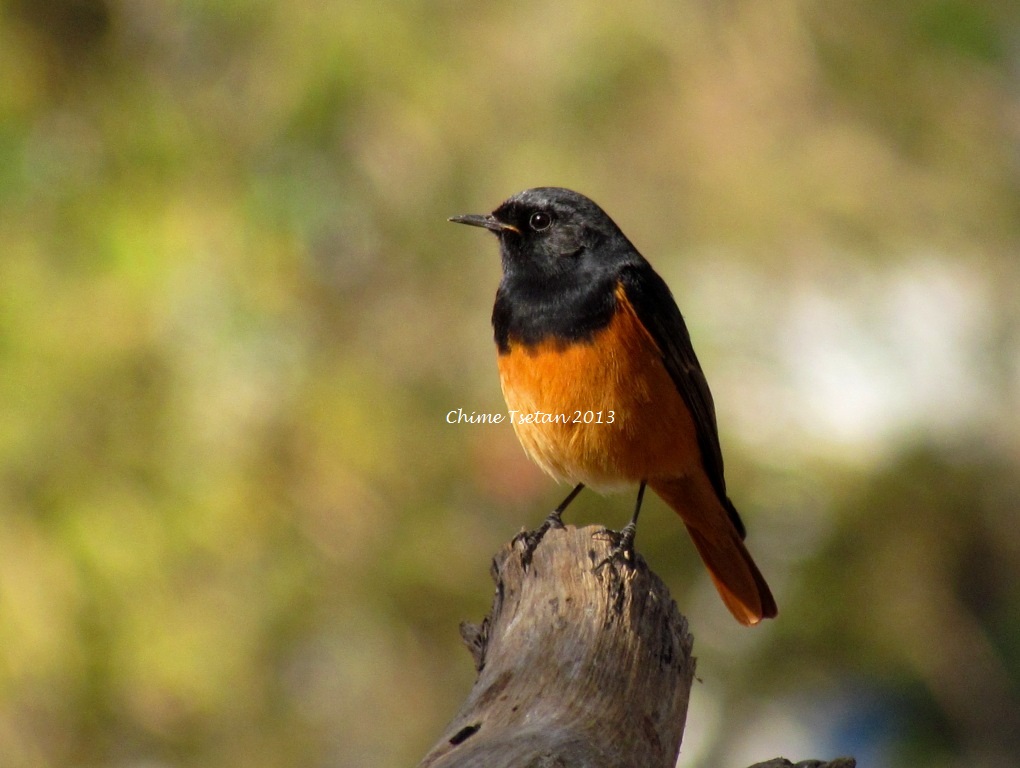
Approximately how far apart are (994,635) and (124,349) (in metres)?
5.41

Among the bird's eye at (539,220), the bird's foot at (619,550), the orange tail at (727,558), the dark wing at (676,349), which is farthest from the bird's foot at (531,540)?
the bird's eye at (539,220)

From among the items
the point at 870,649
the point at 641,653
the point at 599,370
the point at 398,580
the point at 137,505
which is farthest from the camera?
the point at 870,649

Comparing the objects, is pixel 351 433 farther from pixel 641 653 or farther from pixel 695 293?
pixel 641 653

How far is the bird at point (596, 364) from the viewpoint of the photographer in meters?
4.57

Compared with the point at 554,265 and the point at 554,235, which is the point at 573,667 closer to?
the point at 554,265

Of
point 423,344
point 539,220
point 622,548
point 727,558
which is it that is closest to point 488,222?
point 539,220

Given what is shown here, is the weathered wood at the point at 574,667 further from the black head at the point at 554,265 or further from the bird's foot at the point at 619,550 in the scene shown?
the black head at the point at 554,265

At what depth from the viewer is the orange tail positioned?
5.20m

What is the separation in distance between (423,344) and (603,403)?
2.44 meters

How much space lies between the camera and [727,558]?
5.29 meters

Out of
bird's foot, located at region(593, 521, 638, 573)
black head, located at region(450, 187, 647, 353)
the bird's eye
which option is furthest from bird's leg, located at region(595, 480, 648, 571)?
the bird's eye

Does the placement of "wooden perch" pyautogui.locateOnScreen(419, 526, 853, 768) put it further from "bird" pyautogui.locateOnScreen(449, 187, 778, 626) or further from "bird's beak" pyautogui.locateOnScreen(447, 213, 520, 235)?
"bird's beak" pyautogui.locateOnScreen(447, 213, 520, 235)

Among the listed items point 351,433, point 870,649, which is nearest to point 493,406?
point 351,433

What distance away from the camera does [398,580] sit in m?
6.68
